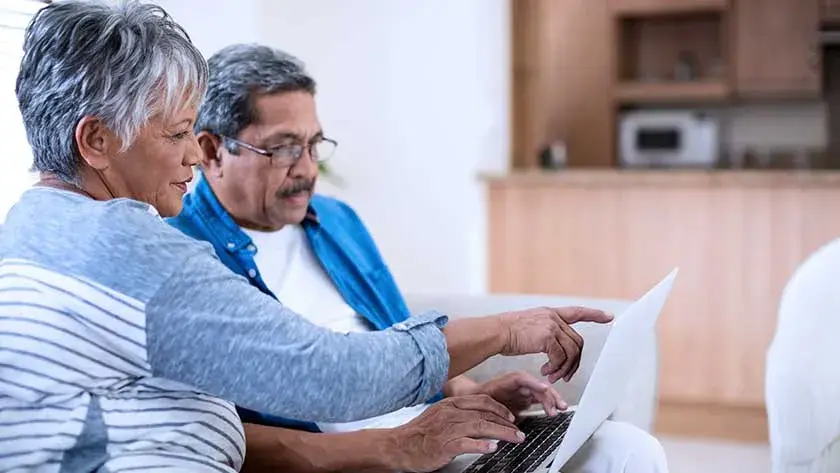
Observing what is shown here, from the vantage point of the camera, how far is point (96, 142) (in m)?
1.39

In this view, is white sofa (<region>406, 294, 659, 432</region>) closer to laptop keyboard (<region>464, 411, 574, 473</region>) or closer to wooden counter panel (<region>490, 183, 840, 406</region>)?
laptop keyboard (<region>464, 411, 574, 473</region>)

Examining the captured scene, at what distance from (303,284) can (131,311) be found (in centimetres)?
83

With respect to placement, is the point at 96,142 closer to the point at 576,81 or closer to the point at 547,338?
the point at 547,338

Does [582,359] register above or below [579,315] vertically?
below

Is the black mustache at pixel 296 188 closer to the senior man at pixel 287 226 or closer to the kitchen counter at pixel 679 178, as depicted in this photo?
the senior man at pixel 287 226

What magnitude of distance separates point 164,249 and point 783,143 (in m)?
5.77

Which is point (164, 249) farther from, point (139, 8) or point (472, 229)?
point (472, 229)

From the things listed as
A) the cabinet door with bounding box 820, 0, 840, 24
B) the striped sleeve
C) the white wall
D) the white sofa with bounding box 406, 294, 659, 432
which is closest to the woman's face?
the striped sleeve

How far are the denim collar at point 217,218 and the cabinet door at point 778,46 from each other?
471cm

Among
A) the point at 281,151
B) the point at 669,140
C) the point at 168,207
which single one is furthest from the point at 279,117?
the point at 669,140

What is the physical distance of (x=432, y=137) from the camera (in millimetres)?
4859

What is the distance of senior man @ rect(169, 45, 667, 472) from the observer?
6.26 ft

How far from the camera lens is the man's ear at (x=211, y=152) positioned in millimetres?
2043

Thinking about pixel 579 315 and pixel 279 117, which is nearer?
pixel 579 315
